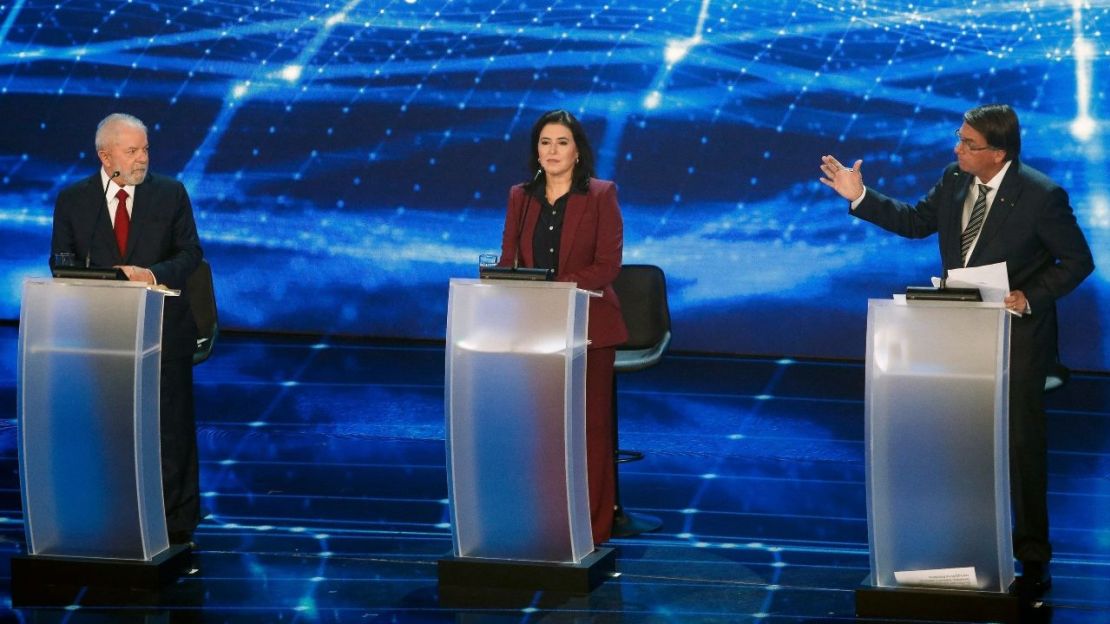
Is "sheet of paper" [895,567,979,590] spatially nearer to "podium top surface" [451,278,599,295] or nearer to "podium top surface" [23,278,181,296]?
"podium top surface" [451,278,599,295]

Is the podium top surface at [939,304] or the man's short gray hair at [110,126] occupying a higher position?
the man's short gray hair at [110,126]

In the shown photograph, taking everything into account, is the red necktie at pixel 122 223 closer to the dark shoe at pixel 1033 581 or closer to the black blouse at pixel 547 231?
the black blouse at pixel 547 231

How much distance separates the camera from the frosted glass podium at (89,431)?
3818mm

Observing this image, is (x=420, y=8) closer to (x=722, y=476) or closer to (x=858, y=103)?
(x=858, y=103)

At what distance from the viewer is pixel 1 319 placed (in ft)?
30.3

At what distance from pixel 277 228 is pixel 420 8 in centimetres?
153

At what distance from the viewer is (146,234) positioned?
14.2 ft

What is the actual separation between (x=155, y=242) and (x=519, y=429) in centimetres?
131

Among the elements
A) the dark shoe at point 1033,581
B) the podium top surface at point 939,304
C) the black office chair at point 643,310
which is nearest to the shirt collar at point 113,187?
the black office chair at point 643,310

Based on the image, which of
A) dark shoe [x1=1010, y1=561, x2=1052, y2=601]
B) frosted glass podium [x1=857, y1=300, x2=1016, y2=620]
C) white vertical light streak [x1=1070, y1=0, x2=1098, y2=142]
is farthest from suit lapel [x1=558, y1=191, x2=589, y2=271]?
white vertical light streak [x1=1070, y1=0, x2=1098, y2=142]

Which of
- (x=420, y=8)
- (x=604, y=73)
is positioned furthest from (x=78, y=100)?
(x=604, y=73)

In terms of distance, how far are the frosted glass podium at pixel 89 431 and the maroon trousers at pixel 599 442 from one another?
1.20 m

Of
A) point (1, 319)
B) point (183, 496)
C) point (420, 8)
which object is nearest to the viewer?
point (183, 496)

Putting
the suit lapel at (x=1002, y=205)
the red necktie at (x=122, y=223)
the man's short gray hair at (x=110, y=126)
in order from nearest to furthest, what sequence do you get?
the suit lapel at (x=1002, y=205) < the man's short gray hair at (x=110, y=126) < the red necktie at (x=122, y=223)
